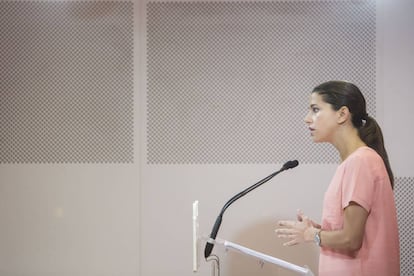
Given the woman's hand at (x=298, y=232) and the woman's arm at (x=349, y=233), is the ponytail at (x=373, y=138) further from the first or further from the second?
the woman's hand at (x=298, y=232)

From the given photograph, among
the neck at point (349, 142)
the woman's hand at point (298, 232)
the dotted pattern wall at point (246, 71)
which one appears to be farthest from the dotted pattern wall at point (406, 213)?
the woman's hand at point (298, 232)

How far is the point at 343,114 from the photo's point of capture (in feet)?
6.16

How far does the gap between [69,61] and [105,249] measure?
1311 mm

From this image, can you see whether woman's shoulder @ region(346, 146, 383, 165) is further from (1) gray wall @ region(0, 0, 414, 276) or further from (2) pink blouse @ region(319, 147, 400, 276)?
(1) gray wall @ region(0, 0, 414, 276)

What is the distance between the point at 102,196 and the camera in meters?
2.93

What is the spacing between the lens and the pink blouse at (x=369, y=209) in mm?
1702

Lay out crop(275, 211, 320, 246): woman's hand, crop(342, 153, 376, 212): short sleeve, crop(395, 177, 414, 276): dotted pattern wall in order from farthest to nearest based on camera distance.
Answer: crop(395, 177, 414, 276): dotted pattern wall, crop(275, 211, 320, 246): woman's hand, crop(342, 153, 376, 212): short sleeve

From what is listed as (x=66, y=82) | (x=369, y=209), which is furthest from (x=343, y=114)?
(x=66, y=82)

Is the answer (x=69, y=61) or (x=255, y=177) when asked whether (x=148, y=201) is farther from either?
(x=69, y=61)

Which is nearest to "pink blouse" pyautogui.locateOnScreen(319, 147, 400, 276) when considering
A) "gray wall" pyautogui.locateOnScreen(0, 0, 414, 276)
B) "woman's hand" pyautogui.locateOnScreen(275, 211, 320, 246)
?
"woman's hand" pyautogui.locateOnScreen(275, 211, 320, 246)

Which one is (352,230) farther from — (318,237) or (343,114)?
(343,114)

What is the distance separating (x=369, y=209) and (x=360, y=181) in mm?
→ 119

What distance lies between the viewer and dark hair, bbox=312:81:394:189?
1863mm

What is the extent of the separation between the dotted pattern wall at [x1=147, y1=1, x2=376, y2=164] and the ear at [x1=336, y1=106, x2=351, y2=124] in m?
1.03
